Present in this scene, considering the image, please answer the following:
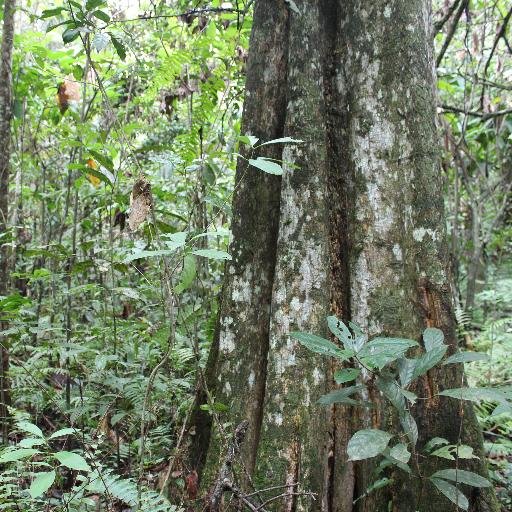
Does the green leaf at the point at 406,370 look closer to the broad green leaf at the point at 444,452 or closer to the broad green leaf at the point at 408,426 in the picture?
the broad green leaf at the point at 408,426

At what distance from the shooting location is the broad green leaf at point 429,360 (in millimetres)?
1832

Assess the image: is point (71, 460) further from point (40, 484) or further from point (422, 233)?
point (422, 233)

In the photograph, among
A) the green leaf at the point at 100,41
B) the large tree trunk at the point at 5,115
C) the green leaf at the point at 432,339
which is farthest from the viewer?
the large tree trunk at the point at 5,115

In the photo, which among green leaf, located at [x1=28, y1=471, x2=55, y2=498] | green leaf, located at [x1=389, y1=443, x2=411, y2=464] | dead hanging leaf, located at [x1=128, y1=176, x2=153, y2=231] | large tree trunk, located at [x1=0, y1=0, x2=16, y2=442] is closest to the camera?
green leaf, located at [x1=28, y1=471, x2=55, y2=498]

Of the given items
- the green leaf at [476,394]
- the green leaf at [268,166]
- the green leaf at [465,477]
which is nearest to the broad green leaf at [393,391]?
the green leaf at [476,394]

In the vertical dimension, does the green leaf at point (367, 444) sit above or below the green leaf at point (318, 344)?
below

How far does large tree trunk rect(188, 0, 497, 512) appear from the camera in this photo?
7.17 ft

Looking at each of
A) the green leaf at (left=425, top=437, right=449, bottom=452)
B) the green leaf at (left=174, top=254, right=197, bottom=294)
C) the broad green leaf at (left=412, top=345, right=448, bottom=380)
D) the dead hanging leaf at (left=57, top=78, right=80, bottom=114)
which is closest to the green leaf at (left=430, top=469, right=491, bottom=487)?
the green leaf at (left=425, top=437, right=449, bottom=452)

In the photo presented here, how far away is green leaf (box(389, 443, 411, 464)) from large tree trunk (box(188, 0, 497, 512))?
403 mm

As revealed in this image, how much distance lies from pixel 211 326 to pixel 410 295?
1.46 meters

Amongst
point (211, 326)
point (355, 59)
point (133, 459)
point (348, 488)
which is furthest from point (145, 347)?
point (355, 59)

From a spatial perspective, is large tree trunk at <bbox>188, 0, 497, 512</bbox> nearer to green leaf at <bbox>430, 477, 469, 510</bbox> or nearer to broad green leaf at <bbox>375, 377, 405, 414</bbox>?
green leaf at <bbox>430, 477, 469, 510</bbox>

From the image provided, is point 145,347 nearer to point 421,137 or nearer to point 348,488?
point 348,488

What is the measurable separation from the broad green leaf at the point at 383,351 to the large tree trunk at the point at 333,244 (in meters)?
0.43
